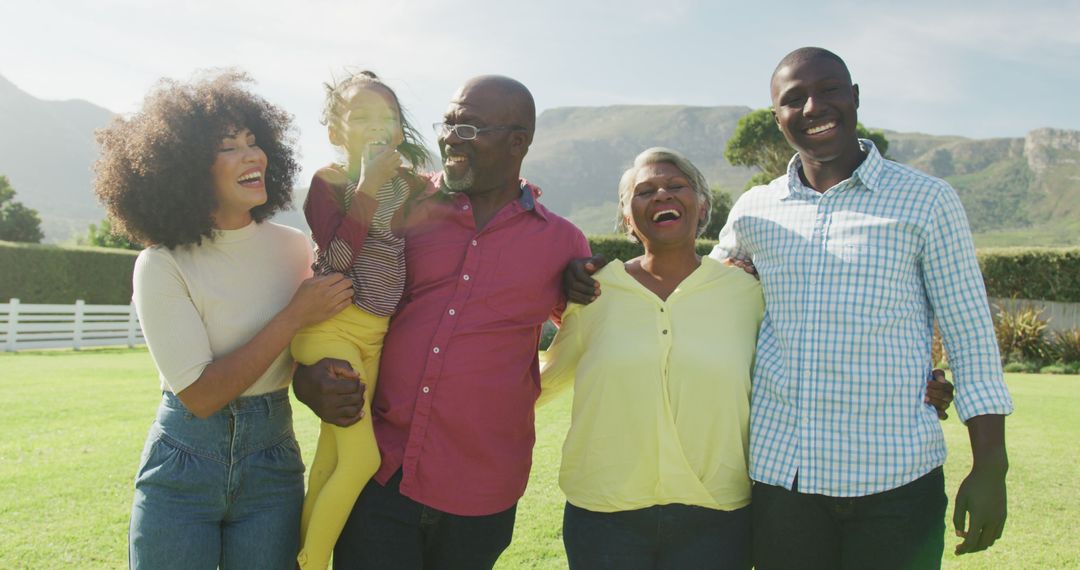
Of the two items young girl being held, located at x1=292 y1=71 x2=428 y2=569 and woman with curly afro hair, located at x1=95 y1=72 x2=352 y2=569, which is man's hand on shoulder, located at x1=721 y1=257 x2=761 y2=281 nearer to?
young girl being held, located at x1=292 y1=71 x2=428 y2=569

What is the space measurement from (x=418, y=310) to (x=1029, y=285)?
65.5 feet

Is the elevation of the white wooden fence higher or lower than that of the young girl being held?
lower

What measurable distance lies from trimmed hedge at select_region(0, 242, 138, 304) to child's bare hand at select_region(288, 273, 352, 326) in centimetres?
2550

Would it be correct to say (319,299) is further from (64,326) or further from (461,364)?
(64,326)

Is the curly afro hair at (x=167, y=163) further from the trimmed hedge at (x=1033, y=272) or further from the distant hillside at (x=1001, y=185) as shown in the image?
the distant hillside at (x=1001, y=185)

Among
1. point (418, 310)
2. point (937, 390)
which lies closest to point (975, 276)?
point (937, 390)

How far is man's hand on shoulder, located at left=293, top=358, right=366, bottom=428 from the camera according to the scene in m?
2.58

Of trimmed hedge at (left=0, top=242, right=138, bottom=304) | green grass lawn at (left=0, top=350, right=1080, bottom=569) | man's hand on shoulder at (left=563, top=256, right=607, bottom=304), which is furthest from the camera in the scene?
trimmed hedge at (left=0, top=242, right=138, bottom=304)

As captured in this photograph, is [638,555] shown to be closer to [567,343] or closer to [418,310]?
[567,343]

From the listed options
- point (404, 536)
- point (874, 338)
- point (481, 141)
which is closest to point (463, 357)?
point (404, 536)

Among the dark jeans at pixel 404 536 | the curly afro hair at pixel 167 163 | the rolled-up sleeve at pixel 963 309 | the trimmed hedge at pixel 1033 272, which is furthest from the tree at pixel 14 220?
the rolled-up sleeve at pixel 963 309

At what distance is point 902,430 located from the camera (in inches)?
97.5

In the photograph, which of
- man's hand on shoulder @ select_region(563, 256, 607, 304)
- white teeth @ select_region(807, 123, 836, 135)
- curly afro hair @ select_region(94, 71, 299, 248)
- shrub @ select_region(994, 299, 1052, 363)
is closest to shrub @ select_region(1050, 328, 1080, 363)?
shrub @ select_region(994, 299, 1052, 363)

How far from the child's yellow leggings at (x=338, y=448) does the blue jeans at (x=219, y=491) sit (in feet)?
0.35
